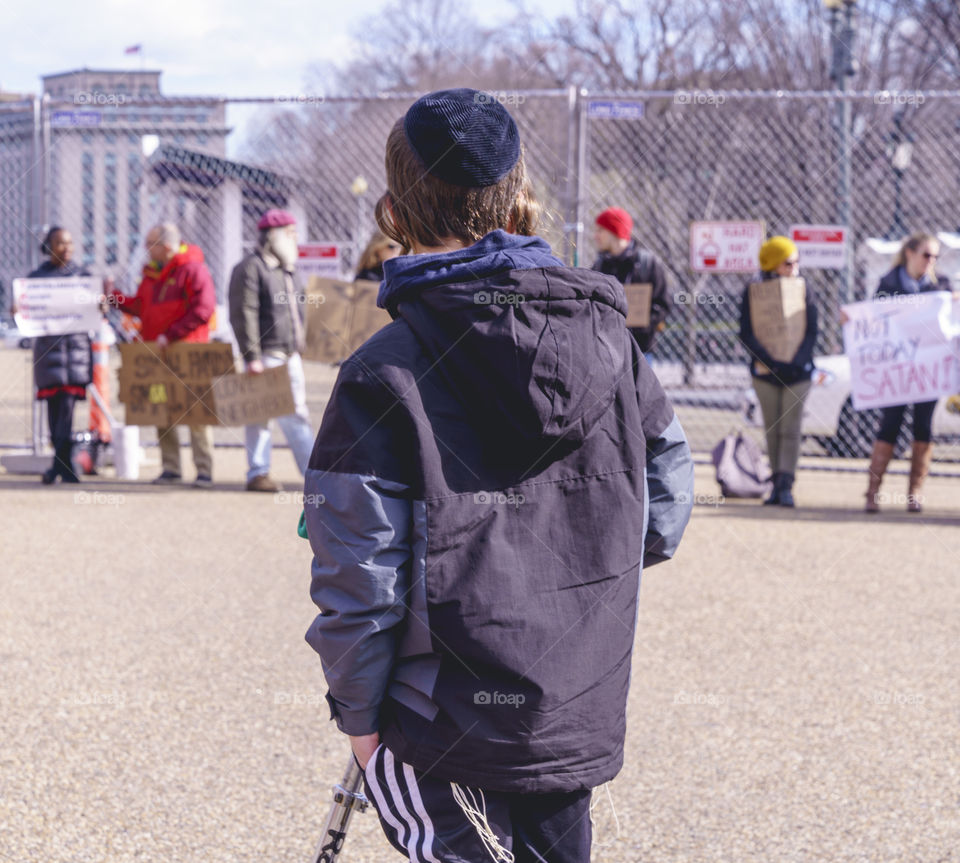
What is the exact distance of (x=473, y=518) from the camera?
6.11 feet

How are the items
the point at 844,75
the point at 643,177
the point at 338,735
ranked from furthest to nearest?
the point at 643,177 → the point at 844,75 → the point at 338,735

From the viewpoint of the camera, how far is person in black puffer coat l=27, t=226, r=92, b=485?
9.16 m

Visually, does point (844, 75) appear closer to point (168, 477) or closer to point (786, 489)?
point (786, 489)

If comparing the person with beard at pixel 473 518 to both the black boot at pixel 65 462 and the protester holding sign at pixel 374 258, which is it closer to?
the protester holding sign at pixel 374 258

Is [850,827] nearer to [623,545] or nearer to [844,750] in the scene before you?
[844,750]

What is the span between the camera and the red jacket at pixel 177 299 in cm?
916

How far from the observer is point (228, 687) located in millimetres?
4621

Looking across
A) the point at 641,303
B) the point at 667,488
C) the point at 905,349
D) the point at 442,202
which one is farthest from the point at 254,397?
the point at 442,202

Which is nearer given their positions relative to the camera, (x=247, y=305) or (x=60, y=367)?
(x=247, y=305)

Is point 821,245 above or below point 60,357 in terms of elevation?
above

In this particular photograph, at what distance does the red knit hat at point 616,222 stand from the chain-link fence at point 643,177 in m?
0.49

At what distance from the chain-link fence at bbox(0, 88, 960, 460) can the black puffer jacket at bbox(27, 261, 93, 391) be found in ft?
2.21

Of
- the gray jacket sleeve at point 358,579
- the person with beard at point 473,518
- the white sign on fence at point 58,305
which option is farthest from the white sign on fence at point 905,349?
the gray jacket sleeve at point 358,579

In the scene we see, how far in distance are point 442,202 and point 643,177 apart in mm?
17227
